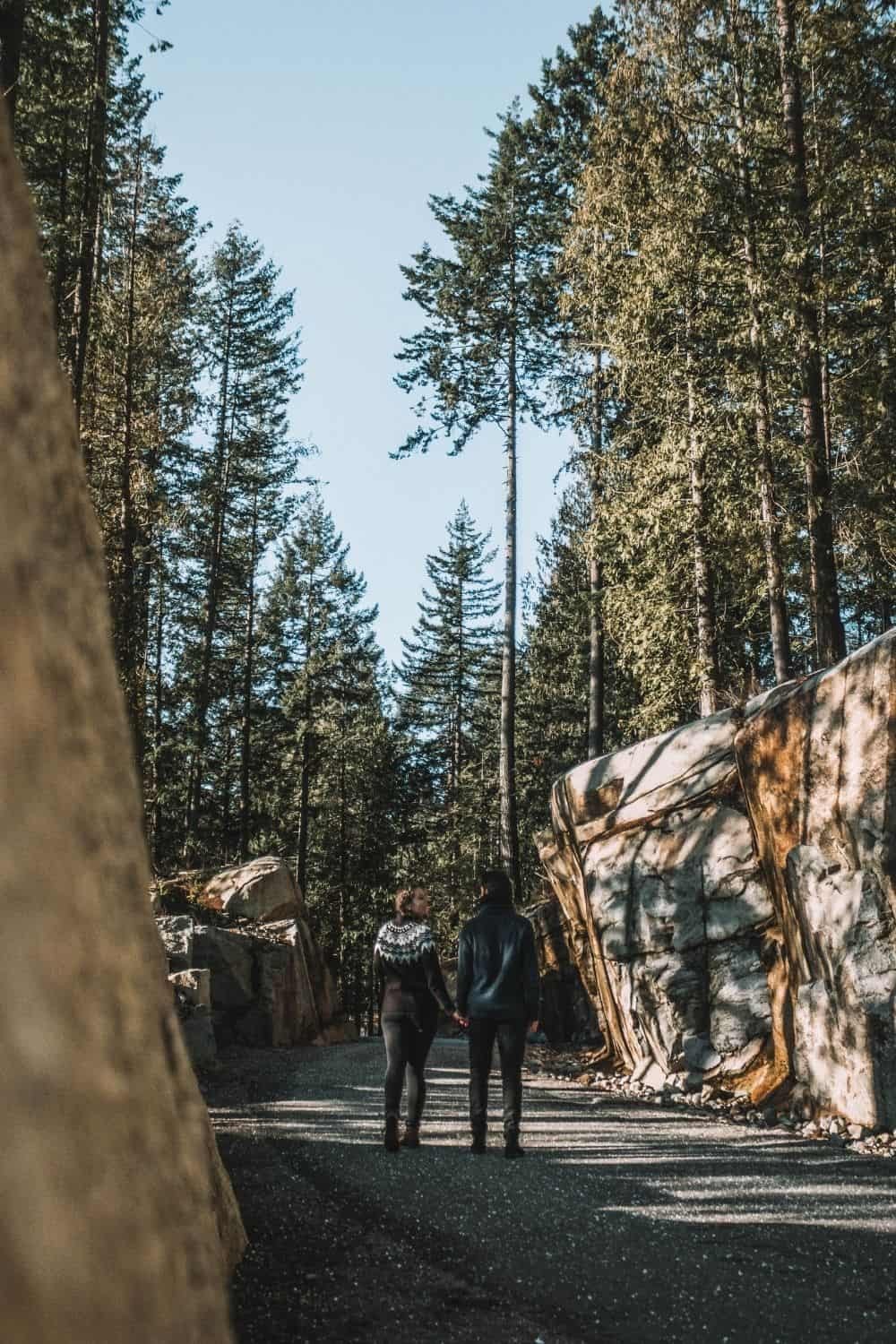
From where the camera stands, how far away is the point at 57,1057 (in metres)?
0.43

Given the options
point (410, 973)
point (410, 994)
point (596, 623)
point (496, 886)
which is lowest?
point (410, 994)

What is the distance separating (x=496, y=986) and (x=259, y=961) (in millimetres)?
9906

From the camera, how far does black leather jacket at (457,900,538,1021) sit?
7551mm

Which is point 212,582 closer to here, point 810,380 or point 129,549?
point 129,549

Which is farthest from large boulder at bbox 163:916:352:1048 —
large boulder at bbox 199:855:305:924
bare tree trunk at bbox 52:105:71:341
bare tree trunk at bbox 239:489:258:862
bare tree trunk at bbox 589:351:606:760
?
bare tree trunk at bbox 239:489:258:862

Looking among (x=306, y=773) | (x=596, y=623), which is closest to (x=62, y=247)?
(x=596, y=623)

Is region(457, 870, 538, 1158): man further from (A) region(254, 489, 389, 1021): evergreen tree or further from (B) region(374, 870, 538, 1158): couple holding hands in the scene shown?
(A) region(254, 489, 389, 1021): evergreen tree

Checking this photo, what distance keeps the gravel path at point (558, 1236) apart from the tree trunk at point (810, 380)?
668 centimetres

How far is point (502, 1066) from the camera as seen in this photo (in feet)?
23.7

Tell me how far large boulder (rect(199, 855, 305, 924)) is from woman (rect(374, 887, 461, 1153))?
11.3 m

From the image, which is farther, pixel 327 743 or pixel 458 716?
pixel 458 716

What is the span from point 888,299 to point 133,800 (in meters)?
15.6

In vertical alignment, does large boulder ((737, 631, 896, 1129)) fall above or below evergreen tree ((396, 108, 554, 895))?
below

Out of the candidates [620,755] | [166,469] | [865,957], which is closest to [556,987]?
[620,755]
